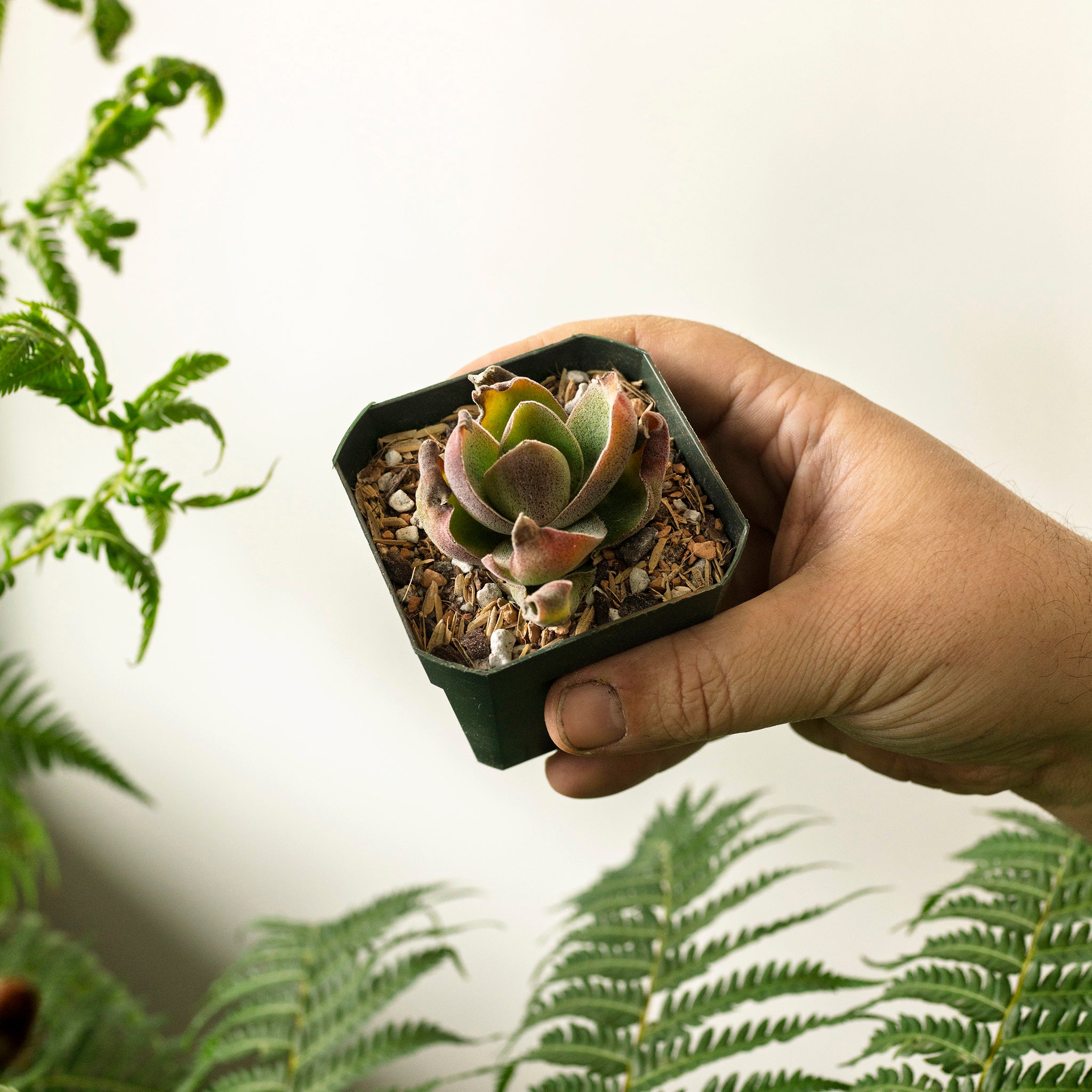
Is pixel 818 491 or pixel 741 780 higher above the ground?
pixel 818 491

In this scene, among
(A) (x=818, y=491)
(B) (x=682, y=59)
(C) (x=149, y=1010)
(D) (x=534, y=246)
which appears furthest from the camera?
(C) (x=149, y=1010)

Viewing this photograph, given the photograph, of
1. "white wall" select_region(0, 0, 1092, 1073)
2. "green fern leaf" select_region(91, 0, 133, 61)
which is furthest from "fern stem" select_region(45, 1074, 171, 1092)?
"green fern leaf" select_region(91, 0, 133, 61)

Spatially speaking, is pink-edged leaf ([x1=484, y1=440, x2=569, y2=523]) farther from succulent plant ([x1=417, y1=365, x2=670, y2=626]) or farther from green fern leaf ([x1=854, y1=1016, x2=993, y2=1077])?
green fern leaf ([x1=854, y1=1016, x2=993, y2=1077])

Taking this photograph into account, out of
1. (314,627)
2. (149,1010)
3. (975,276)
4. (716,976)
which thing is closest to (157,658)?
(314,627)

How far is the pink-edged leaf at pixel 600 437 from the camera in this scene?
605 millimetres

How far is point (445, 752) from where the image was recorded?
1675 mm

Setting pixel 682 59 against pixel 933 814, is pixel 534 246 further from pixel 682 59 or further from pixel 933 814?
pixel 933 814

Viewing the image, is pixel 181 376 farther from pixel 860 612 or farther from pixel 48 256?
pixel 860 612

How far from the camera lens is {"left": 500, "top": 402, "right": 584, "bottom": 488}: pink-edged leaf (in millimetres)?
618

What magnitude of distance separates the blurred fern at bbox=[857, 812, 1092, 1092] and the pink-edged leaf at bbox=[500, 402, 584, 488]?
675mm

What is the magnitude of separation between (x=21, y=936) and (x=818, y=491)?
1.55 meters

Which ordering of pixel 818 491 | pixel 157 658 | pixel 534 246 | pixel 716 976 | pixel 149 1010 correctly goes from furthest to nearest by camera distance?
pixel 149 1010
pixel 157 658
pixel 716 976
pixel 534 246
pixel 818 491

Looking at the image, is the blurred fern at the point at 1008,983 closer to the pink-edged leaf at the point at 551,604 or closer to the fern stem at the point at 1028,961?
the fern stem at the point at 1028,961

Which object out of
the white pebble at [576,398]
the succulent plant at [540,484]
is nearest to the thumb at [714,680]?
the succulent plant at [540,484]
